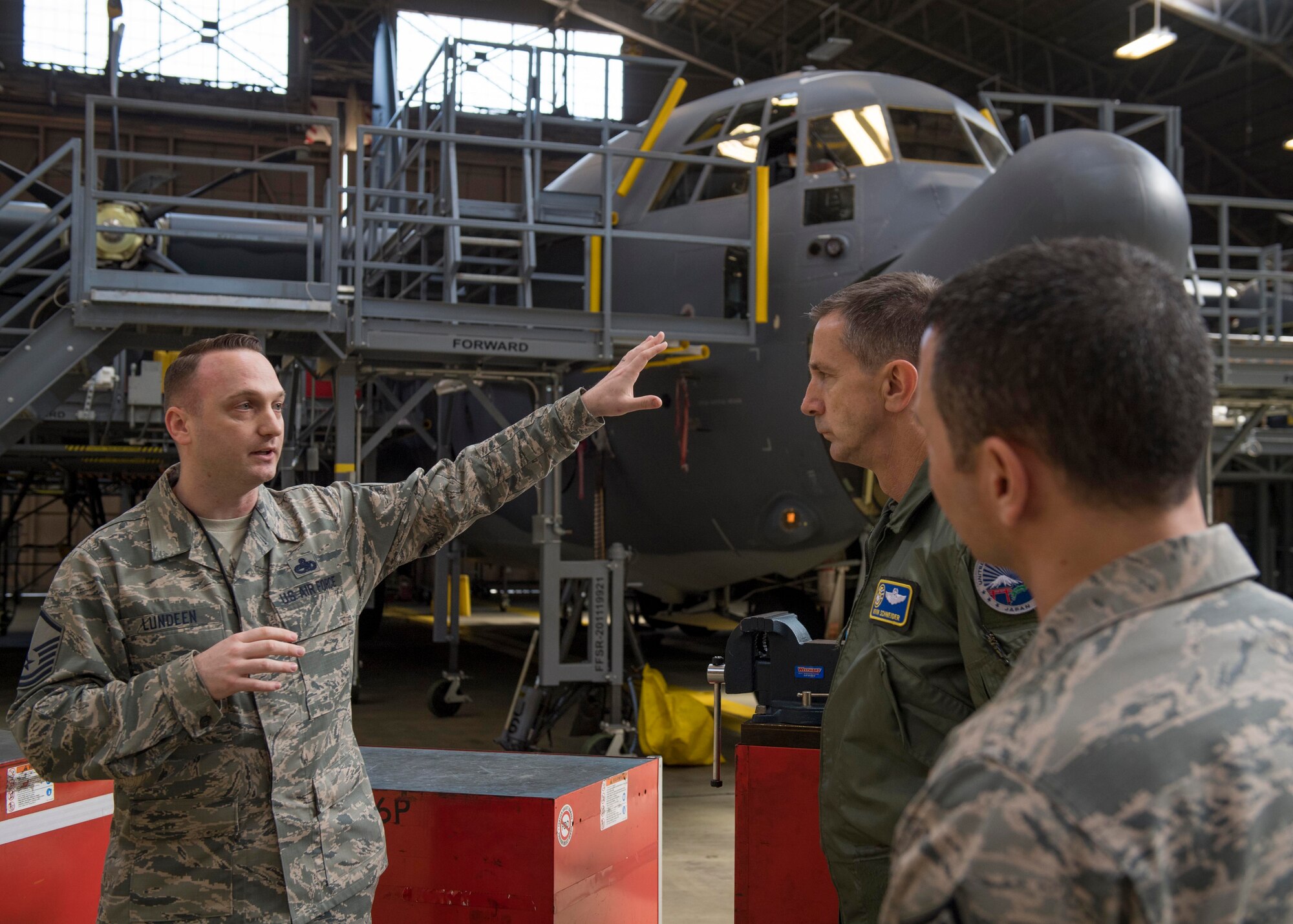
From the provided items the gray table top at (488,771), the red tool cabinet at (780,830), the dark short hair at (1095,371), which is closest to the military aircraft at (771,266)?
the red tool cabinet at (780,830)

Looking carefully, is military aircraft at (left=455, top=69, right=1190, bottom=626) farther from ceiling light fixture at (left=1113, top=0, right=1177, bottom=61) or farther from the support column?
ceiling light fixture at (left=1113, top=0, right=1177, bottom=61)

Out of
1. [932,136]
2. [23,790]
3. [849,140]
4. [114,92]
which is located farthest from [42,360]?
[932,136]

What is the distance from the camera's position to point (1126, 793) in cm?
86

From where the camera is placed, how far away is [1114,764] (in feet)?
2.85

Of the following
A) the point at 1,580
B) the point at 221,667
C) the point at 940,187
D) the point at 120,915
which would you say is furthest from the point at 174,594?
the point at 1,580

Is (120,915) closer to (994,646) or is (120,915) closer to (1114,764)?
(994,646)

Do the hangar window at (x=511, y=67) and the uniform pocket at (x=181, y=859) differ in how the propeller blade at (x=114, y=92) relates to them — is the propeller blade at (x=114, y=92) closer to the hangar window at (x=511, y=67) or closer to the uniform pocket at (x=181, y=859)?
the uniform pocket at (x=181, y=859)

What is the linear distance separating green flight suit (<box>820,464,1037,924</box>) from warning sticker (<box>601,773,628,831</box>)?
1.51 metres

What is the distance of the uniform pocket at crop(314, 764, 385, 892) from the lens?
222 centimetres

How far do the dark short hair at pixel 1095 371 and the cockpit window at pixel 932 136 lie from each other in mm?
7325

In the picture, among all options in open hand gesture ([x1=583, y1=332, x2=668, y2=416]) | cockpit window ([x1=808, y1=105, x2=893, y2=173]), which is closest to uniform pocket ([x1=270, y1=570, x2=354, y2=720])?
open hand gesture ([x1=583, y1=332, x2=668, y2=416])

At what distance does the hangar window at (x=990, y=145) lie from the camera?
28.1 feet

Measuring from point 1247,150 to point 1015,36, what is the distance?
20.9ft

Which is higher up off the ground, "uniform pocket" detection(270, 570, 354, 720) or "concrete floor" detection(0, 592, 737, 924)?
"uniform pocket" detection(270, 570, 354, 720)
